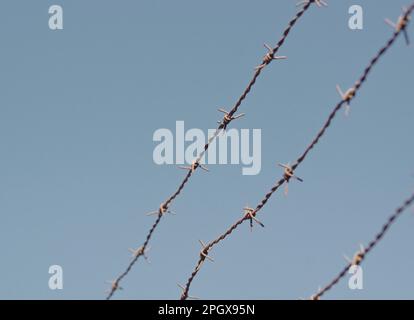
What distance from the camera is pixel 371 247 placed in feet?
10.3

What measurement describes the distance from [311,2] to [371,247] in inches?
60.5
